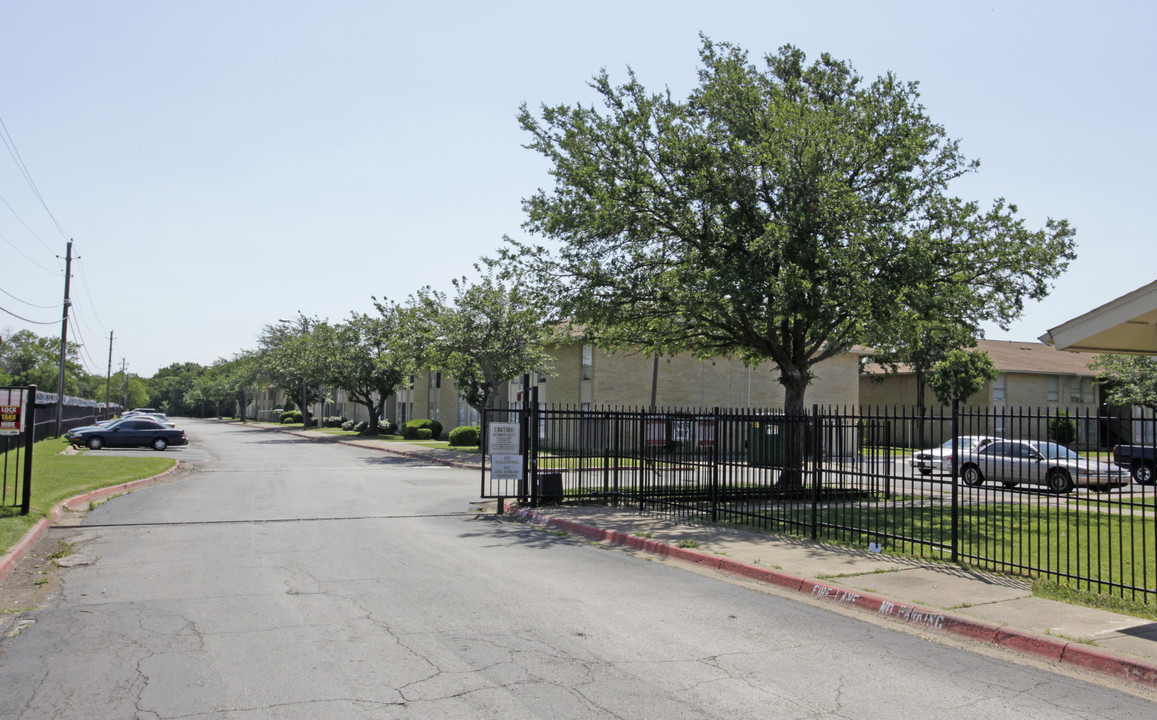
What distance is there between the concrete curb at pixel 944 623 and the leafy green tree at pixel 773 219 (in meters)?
6.62

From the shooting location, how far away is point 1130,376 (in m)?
41.6

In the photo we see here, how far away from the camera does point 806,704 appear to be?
545 centimetres

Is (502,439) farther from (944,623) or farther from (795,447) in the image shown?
(944,623)

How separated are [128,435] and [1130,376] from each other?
48.2 meters

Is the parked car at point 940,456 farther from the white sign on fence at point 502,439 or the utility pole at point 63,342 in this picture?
the utility pole at point 63,342

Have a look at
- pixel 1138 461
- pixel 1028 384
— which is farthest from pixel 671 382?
pixel 1028 384

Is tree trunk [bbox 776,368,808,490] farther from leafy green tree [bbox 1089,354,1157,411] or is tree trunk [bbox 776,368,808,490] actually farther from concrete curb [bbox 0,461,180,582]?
leafy green tree [bbox 1089,354,1157,411]

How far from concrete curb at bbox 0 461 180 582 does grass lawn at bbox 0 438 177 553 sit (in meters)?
0.10

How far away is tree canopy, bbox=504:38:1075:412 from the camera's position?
55.3 ft

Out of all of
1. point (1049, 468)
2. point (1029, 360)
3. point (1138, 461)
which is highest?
point (1029, 360)

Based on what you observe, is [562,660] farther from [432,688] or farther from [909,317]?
[909,317]

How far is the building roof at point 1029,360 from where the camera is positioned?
48.4m

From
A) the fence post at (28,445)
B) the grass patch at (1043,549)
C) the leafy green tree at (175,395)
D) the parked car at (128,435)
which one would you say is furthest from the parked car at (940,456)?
the leafy green tree at (175,395)

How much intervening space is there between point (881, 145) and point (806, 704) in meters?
15.1
